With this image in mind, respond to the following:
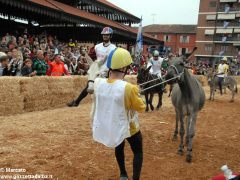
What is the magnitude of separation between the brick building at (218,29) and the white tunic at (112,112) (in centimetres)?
6647

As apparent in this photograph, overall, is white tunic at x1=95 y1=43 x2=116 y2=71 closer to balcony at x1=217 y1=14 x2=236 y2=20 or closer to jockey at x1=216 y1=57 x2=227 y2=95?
jockey at x1=216 y1=57 x2=227 y2=95

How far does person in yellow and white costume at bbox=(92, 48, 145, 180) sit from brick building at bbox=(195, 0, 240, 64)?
218 feet

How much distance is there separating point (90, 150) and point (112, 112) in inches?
99.8

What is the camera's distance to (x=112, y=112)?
416cm

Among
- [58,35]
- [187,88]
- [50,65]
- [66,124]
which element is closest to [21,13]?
[58,35]

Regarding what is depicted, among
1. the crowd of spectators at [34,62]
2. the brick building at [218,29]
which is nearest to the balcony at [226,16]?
the brick building at [218,29]

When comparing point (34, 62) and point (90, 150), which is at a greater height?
point (34, 62)

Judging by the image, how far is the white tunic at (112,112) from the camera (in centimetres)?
411

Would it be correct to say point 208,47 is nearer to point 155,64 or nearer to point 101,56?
point 155,64

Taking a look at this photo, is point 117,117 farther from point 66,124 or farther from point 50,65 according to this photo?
point 50,65

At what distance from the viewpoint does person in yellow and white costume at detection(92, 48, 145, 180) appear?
4.09 m

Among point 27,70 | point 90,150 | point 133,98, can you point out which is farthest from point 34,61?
point 133,98

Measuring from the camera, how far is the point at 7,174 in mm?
4953

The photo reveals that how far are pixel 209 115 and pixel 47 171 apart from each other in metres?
8.31
